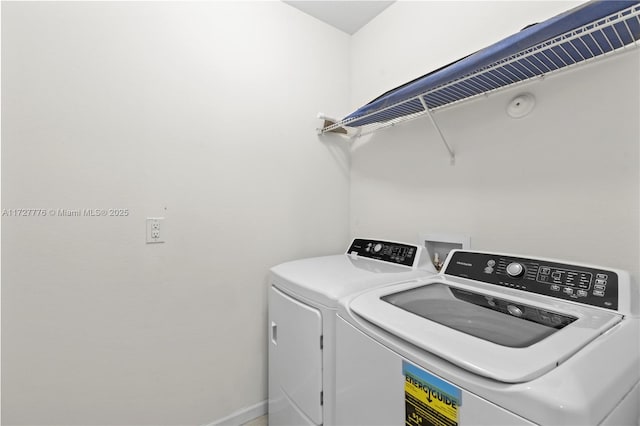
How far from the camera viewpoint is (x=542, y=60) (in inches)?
43.1

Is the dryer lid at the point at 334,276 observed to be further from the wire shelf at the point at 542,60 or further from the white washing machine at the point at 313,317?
the wire shelf at the point at 542,60

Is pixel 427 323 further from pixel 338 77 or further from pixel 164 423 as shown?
pixel 338 77

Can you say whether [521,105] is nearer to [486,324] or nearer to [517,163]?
[517,163]

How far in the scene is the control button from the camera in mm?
940

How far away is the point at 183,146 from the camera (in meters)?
1.59

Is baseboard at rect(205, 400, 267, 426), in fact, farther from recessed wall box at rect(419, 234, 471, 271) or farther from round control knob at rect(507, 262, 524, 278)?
round control knob at rect(507, 262, 524, 278)

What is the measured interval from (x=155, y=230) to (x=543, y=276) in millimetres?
1773

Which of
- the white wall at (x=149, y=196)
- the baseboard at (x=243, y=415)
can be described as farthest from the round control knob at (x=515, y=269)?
the baseboard at (x=243, y=415)

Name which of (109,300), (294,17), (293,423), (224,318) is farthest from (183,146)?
(293,423)

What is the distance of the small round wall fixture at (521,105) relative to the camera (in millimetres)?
1294

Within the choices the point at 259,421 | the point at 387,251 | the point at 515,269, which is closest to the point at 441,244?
the point at 387,251

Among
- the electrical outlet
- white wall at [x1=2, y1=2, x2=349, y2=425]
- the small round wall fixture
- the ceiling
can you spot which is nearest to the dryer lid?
white wall at [x1=2, y1=2, x2=349, y2=425]

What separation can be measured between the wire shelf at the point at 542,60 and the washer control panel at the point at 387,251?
0.78 metres

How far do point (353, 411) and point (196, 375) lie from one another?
1.07 m
